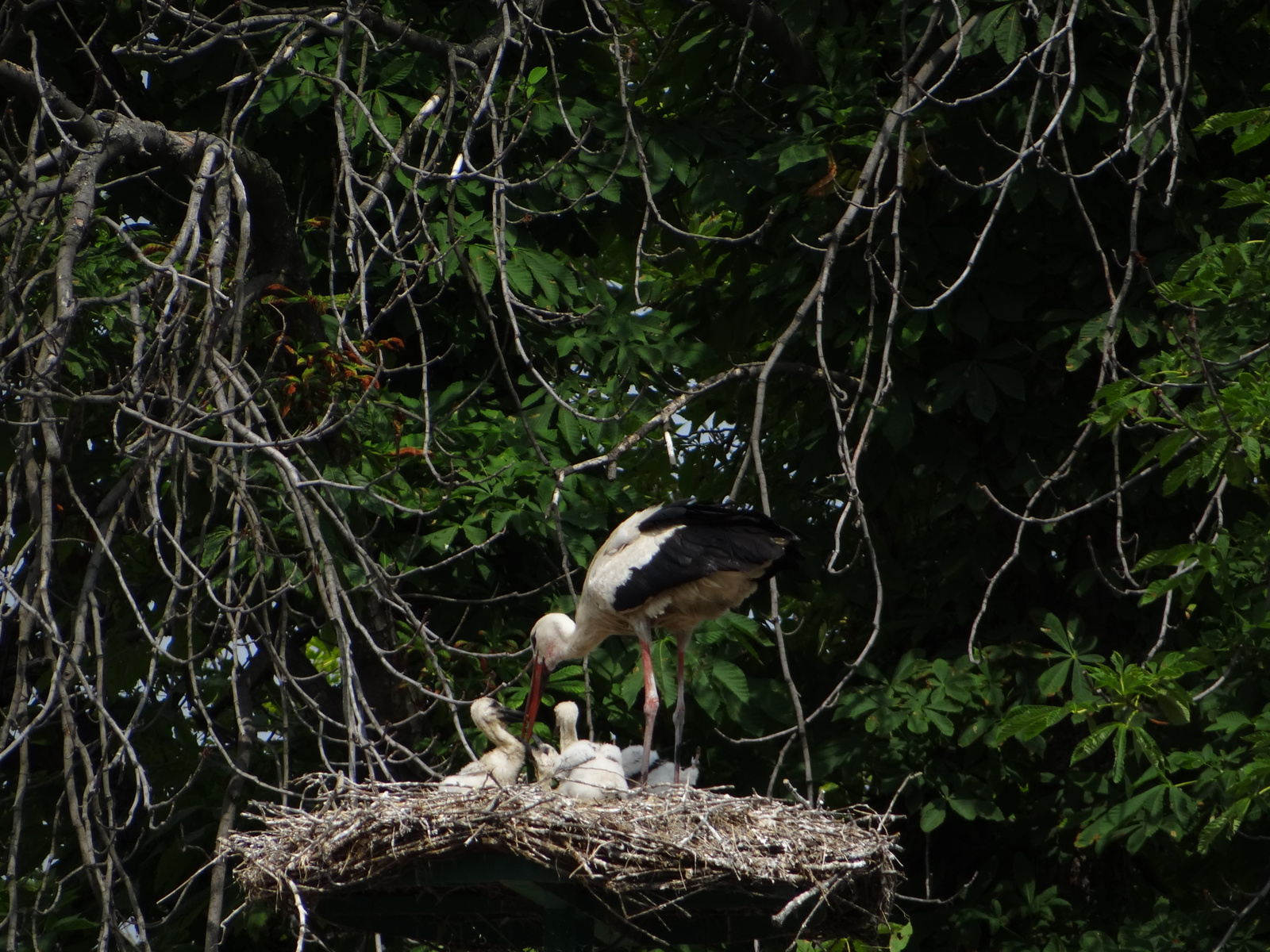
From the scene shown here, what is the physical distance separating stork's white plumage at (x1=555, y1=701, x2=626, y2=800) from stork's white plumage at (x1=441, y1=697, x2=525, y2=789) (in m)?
0.19

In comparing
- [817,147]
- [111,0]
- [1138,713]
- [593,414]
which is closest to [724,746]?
[593,414]

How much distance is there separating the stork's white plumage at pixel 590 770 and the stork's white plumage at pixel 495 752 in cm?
19

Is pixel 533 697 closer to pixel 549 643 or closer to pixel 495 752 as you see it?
pixel 549 643

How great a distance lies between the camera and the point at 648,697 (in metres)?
6.21

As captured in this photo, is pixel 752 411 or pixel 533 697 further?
pixel 752 411

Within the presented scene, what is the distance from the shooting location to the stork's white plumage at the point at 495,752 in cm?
540

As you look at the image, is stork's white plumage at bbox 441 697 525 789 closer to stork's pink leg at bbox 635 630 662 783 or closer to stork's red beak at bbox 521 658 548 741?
stork's red beak at bbox 521 658 548 741

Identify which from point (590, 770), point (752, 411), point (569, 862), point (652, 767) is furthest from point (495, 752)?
point (752, 411)

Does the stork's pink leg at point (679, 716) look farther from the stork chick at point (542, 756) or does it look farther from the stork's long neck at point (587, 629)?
the stork chick at point (542, 756)

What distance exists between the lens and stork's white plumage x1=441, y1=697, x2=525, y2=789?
5402 mm

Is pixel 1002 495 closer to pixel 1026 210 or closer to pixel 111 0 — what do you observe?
pixel 1026 210

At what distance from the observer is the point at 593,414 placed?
721 centimetres

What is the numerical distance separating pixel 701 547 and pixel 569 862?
172 centimetres

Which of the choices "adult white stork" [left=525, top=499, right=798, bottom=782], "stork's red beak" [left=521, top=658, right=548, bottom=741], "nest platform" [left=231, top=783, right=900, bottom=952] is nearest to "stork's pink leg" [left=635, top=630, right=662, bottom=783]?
"adult white stork" [left=525, top=499, right=798, bottom=782]
